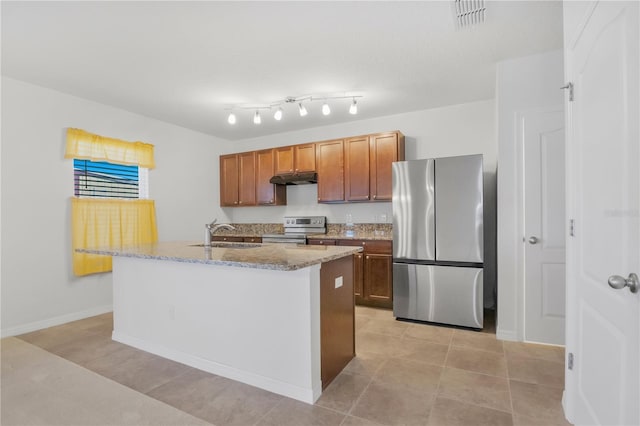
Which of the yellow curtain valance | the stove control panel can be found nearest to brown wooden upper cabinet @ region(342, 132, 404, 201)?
the stove control panel

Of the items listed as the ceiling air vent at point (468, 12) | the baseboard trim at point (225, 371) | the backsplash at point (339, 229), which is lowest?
the baseboard trim at point (225, 371)

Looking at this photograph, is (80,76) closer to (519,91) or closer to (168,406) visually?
(168,406)

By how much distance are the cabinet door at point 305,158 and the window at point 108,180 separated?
→ 2156mm

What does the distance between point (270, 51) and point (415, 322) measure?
122 inches

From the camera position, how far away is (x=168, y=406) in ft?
6.51

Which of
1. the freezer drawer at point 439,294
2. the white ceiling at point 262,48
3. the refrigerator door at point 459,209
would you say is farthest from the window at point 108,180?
the refrigerator door at point 459,209

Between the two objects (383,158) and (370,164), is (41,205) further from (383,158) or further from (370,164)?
(383,158)

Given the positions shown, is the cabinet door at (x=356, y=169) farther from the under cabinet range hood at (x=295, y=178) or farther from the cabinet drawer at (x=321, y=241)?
the cabinet drawer at (x=321, y=241)

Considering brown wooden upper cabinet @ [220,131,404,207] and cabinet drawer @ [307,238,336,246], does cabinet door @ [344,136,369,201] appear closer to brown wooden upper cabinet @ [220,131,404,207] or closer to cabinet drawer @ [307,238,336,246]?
brown wooden upper cabinet @ [220,131,404,207]

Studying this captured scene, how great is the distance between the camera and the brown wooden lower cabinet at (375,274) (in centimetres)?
395

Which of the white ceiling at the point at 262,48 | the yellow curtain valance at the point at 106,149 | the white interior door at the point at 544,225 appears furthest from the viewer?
the yellow curtain valance at the point at 106,149

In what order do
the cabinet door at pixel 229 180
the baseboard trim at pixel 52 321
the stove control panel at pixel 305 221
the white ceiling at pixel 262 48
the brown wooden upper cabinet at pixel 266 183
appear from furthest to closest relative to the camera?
the cabinet door at pixel 229 180, the brown wooden upper cabinet at pixel 266 183, the stove control panel at pixel 305 221, the baseboard trim at pixel 52 321, the white ceiling at pixel 262 48

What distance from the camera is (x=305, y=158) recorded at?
4.91 m

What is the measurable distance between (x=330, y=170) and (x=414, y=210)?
63.8 inches
